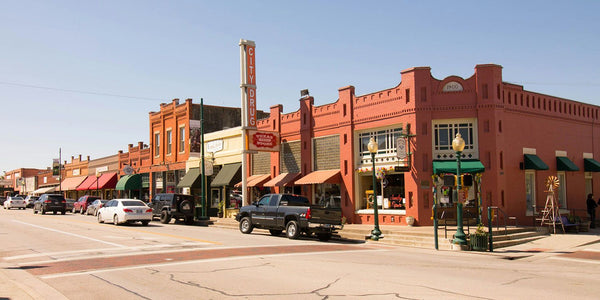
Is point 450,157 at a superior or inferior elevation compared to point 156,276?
superior

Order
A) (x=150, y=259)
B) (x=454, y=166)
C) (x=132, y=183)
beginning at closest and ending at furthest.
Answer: (x=150, y=259) < (x=454, y=166) < (x=132, y=183)

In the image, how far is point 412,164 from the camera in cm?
2277

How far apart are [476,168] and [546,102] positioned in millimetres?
6848

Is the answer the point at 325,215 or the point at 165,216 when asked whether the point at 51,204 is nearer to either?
the point at 165,216

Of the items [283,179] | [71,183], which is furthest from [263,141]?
[71,183]

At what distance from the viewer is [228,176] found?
34.1 m

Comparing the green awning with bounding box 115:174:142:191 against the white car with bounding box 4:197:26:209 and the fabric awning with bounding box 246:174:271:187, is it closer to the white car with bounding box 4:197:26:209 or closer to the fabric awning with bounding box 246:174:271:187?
the white car with bounding box 4:197:26:209

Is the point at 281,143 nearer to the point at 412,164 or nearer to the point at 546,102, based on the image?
the point at 412,164

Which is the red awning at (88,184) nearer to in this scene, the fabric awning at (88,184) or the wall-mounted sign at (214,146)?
the fabric awning at (88,184)

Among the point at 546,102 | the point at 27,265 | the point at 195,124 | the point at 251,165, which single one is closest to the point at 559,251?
the point at 546,102

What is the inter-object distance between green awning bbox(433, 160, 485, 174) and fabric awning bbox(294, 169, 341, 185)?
18.7 feet

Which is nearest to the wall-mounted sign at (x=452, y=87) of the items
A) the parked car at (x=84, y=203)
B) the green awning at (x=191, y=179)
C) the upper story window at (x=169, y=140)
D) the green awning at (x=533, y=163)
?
the green awning at (x=533, y=163)

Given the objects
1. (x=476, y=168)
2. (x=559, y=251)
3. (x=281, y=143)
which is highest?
(x=281, y=143)

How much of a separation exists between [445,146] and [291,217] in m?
7.88
